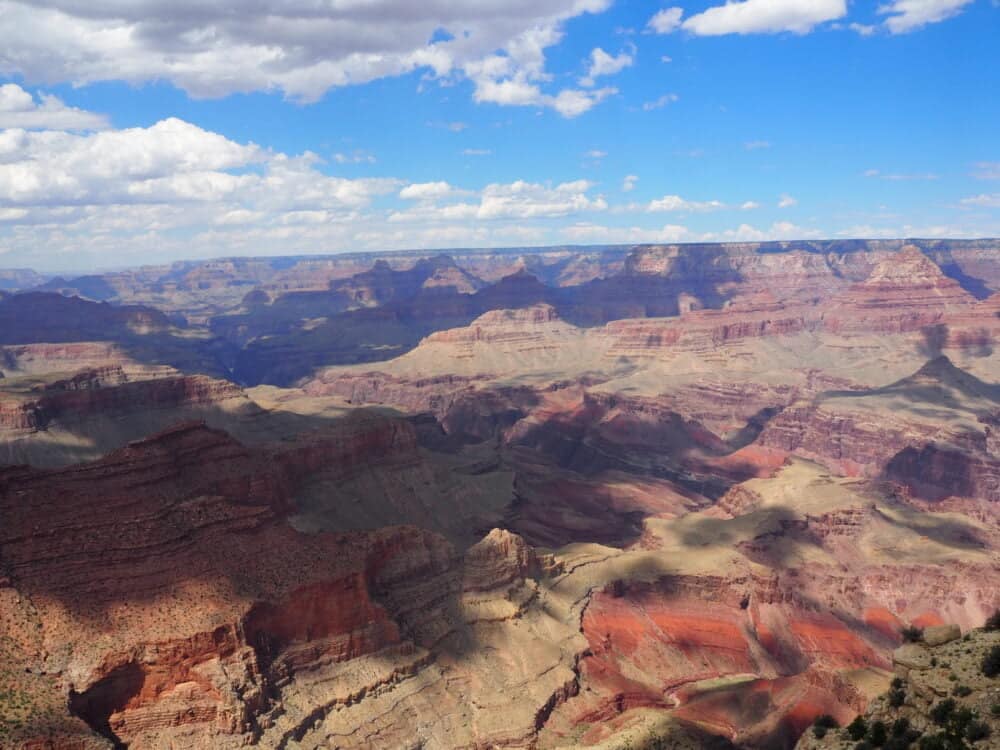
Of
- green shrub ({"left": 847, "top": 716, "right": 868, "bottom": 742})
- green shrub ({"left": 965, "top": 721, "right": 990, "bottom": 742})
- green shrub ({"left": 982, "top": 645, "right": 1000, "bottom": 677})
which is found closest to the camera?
green shrub ({"left": 965, "top": 721, "right": 990, "bottom": 742})

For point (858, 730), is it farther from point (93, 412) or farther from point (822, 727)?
point (93, 412)

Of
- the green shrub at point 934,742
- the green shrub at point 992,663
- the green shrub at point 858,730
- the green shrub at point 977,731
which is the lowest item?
the green shrub at point 858,730

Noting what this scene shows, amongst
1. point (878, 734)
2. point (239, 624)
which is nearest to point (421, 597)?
point (239, 624)

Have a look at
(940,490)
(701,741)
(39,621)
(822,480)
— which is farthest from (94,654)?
(940,490)

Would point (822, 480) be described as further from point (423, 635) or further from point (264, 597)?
point (264, 597)

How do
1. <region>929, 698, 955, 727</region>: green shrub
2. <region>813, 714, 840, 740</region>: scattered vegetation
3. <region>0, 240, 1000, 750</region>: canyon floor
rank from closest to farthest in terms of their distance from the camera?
1. <region>929, 698, 955, 727</region>: green shrub
2. <region>813, 714, 840, 740</region>: scattered vegetation
3. <region>0, 240, 1000, 750</region>: canyon floor

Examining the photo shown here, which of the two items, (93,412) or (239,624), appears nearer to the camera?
(239,624)

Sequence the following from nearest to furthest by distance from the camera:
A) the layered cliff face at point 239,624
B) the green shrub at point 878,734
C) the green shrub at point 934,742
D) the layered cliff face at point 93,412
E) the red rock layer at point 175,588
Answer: the green shrub at point 934,742, the green shrub at point 878,734, the layered cliff face at point 239,624, the red rock layer at point 175,588, the layered cliff face at point 93,412

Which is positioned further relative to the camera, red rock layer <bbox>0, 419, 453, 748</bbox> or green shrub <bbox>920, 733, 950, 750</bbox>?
red rock layer <bbox>0, 419, 453, 748</bbox>

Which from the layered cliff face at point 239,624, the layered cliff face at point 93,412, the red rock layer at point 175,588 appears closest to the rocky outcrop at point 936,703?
the layered cliff face at point 239,624

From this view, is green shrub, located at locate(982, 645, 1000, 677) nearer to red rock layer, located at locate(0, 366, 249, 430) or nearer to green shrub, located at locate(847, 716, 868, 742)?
green shrub, located at locate(847, 716, 868, 742)

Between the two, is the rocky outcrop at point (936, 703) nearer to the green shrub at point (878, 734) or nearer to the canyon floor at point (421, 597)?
the green shrub at point (878, 734)

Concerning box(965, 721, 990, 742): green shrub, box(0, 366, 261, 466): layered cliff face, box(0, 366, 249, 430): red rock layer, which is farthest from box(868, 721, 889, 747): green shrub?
box(0, 366, 249, 430): red rock layer
